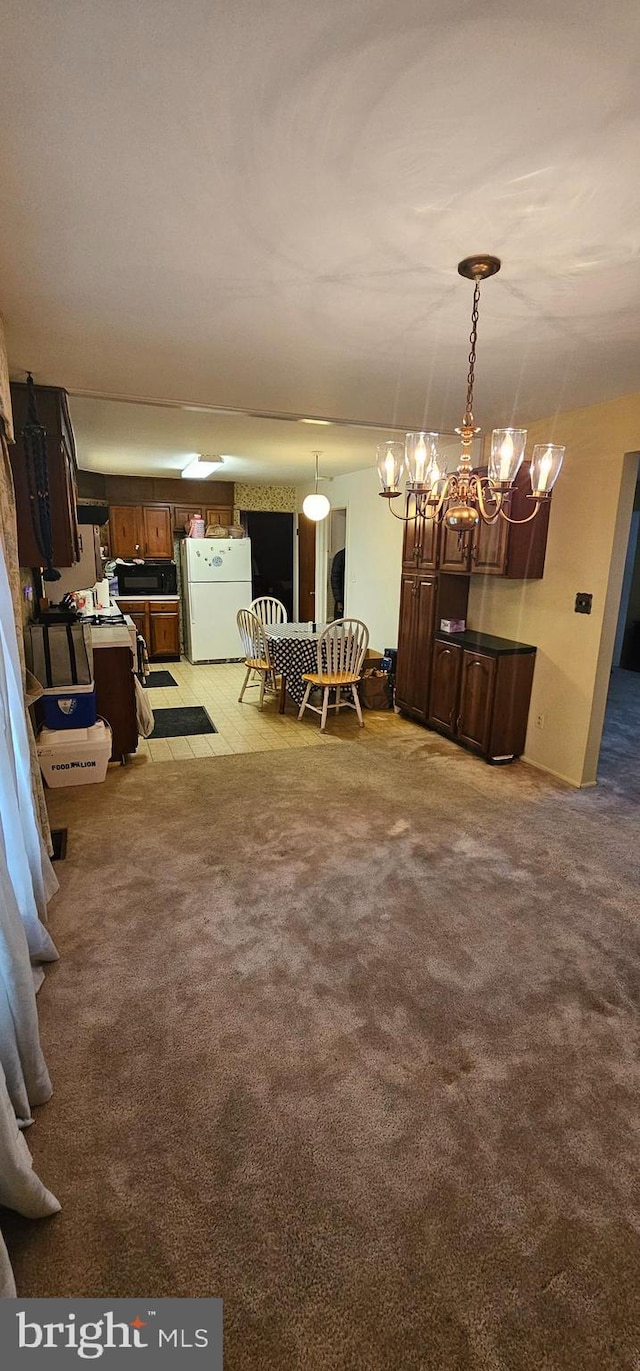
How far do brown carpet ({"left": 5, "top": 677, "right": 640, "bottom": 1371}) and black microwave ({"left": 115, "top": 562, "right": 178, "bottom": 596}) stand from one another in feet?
16.5

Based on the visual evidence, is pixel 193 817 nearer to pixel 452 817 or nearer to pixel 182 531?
pixel 452 817

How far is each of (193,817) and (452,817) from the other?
58.8 inches

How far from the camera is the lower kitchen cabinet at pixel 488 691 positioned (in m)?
4.17

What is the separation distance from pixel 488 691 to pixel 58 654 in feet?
9.42

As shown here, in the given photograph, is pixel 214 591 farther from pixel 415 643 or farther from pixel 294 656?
pixel 415 643

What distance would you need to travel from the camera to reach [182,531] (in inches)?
318

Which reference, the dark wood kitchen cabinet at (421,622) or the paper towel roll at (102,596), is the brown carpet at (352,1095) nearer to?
the dark wood kitchen cabinet at (421,622)

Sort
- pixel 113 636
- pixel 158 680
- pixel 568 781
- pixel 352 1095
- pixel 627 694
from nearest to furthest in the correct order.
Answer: pixel 352 1095 < pixel 568 781 < pixel 113 636 < pixel 627 694 < pixel 158 680

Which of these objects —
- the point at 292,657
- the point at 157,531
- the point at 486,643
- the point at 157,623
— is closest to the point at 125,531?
the point at 157,531

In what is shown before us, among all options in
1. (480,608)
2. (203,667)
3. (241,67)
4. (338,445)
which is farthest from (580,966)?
(203,667)

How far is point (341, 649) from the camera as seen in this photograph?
493cm

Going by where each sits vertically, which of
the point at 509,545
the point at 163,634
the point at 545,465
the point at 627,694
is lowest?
the point at 627,694

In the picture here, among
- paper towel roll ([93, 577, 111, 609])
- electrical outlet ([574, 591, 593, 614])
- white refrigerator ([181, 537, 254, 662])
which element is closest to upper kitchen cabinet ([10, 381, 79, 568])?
paper towel roll ([93, 577, 111, 609])

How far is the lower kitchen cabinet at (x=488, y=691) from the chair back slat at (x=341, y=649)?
711mm
